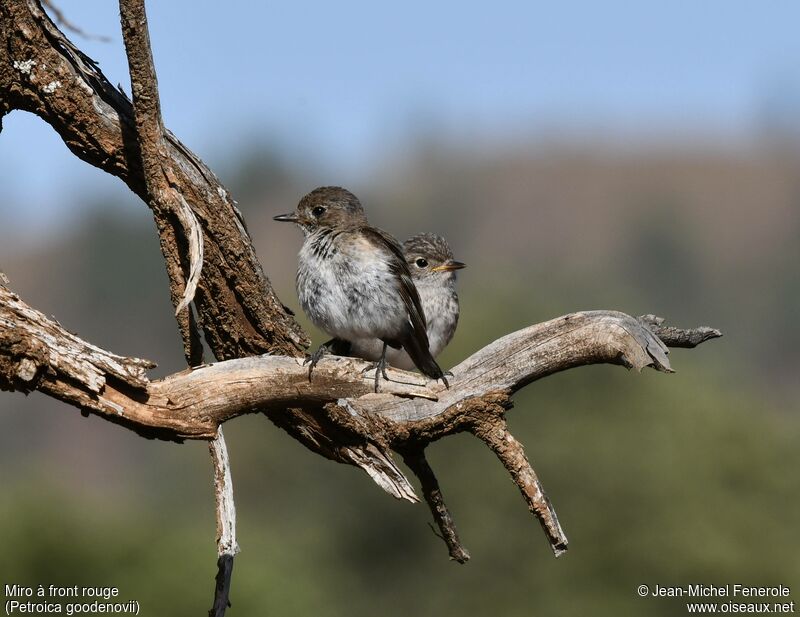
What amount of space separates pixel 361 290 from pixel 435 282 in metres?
2.51

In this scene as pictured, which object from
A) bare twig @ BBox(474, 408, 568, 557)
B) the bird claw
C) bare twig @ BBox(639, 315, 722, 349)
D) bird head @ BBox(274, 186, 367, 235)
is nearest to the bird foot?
the bird claw

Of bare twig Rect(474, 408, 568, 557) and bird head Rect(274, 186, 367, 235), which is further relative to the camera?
bird head Rect(274, 186, 367, 235)

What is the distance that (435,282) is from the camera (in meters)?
10.4

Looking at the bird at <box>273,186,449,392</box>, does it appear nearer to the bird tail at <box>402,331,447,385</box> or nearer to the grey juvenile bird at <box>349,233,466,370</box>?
the bird tail at <box>402,331,447,385</box>

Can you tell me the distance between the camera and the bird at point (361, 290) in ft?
26.1

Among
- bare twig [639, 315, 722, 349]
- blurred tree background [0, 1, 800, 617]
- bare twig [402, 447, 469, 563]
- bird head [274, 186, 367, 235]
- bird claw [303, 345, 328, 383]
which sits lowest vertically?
blurred tree background [0, 1, 800, 617]

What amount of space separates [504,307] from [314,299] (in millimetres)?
37500

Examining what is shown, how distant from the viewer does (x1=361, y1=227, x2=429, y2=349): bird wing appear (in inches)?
321

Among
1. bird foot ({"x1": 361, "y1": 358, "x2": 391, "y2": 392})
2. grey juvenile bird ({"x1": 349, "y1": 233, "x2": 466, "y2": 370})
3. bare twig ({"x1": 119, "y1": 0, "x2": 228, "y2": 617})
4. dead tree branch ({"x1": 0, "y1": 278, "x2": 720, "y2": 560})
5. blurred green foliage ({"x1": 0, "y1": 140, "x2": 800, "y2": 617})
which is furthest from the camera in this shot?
blurred green foliage ({"x1": 0, "y1": 140, "x2": 800, "y2": 617})

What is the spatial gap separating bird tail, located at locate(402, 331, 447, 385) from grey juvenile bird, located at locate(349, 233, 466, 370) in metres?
1.82

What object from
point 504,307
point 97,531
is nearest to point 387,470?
point 97,531

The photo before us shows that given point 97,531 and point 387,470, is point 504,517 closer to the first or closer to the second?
point 97,531

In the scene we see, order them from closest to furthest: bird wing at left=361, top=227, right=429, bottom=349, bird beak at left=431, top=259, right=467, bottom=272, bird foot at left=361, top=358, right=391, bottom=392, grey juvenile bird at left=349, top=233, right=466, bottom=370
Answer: bird foot at left=361, top=358, right=391, bottom=392, bird wing at left=361, top=227, right=429, bottom=349, grey juvenile bird at left=349, top=233, right=466, bottom=370, bird beak at left=431, top=259, right=467, bottom=272

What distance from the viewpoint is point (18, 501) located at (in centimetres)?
2770
